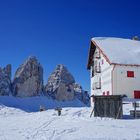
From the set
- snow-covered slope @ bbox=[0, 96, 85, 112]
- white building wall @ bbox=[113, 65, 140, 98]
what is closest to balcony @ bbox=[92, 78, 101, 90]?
white building wall @ bbox=[113, 65, 140, 98]

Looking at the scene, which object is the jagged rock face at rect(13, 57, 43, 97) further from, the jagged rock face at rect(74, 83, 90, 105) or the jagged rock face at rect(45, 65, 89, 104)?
the jagged rock face at rect(74, 83, 90, 105)

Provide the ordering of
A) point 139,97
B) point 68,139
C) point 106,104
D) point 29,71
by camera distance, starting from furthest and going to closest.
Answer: point 29,71 → point 139,97 → point 106,104 → point 68,139

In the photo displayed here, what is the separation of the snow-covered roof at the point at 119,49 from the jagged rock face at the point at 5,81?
43.2 m

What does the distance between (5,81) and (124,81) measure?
52421mm

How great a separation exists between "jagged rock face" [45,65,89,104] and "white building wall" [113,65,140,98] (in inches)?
→ 2295

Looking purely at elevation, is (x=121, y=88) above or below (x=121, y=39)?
below

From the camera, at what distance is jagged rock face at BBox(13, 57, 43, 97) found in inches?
3487

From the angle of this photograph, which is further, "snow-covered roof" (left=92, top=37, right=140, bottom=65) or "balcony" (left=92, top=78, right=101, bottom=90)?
"balcony" (left=92, top=78, right=101, bottom=90)

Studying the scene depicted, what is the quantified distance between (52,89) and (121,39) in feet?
172

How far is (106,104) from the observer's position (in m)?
26.3

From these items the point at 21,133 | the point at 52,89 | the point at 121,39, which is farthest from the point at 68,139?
the point at 52,89

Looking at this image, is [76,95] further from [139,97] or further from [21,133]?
[21,133]

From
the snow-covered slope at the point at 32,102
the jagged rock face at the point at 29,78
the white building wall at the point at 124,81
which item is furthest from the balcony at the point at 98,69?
the jagged rock face at the point at 29,78

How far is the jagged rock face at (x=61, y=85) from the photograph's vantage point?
9650 cm
